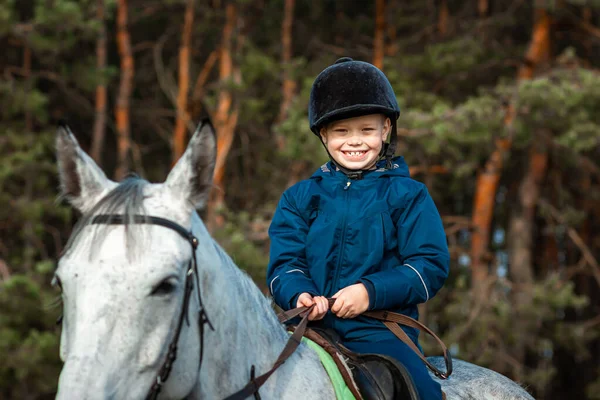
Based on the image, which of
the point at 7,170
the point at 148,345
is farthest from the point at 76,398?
the point at 7,170

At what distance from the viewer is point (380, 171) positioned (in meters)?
3.49

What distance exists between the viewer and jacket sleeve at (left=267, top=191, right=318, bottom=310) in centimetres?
331

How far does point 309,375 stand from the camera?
3074mm

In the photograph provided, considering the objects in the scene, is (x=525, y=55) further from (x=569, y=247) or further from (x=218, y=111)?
(x=569, y=247)

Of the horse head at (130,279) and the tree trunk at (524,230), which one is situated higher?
the horse head at (130,279)

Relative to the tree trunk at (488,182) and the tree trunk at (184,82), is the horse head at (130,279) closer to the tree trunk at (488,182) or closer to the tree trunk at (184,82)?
the tree trunk at (488,182)

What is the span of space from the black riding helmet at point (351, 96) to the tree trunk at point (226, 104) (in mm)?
14033

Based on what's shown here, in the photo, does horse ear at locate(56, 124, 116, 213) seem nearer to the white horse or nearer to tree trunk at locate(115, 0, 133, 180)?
the white horse

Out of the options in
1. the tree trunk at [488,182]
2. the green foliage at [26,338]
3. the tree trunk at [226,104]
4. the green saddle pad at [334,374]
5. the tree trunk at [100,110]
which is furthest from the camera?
the tree trunk at [226,104]

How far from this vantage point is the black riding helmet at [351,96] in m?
3.53

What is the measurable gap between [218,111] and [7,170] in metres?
4.86

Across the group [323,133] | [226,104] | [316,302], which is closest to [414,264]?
[316,302]

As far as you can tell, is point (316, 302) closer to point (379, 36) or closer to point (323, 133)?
point (323, 133)

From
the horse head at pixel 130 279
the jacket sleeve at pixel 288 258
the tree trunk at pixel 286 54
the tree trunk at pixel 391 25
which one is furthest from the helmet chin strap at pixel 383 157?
the tree trunk at pixel 391 25
